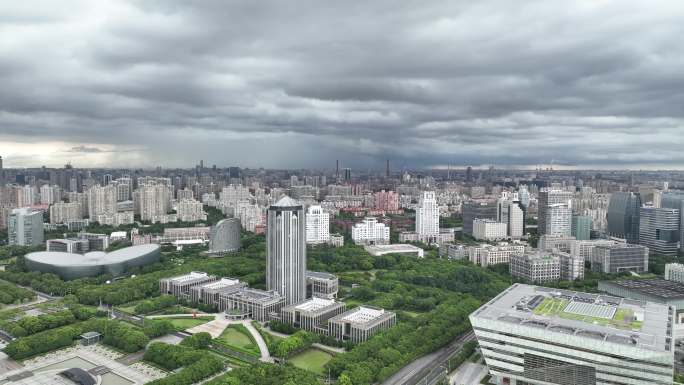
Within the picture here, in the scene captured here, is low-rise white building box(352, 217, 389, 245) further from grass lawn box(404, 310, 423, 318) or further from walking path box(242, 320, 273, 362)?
walking path box(242, 320, 273, 362)

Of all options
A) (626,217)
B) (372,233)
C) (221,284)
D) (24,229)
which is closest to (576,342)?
(221,284)

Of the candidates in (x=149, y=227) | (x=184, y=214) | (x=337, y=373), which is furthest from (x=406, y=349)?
(x=184, y=214)

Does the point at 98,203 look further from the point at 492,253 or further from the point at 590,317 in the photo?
the point at 590,317

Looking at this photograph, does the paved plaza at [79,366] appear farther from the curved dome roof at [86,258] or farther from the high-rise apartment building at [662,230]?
the high-rise apartment building at [662,230]

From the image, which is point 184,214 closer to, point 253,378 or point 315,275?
point 315,275

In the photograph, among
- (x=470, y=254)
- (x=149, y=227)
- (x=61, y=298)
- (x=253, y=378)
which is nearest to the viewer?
(x=253, y=378)

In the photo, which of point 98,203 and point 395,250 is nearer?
point 395,250
